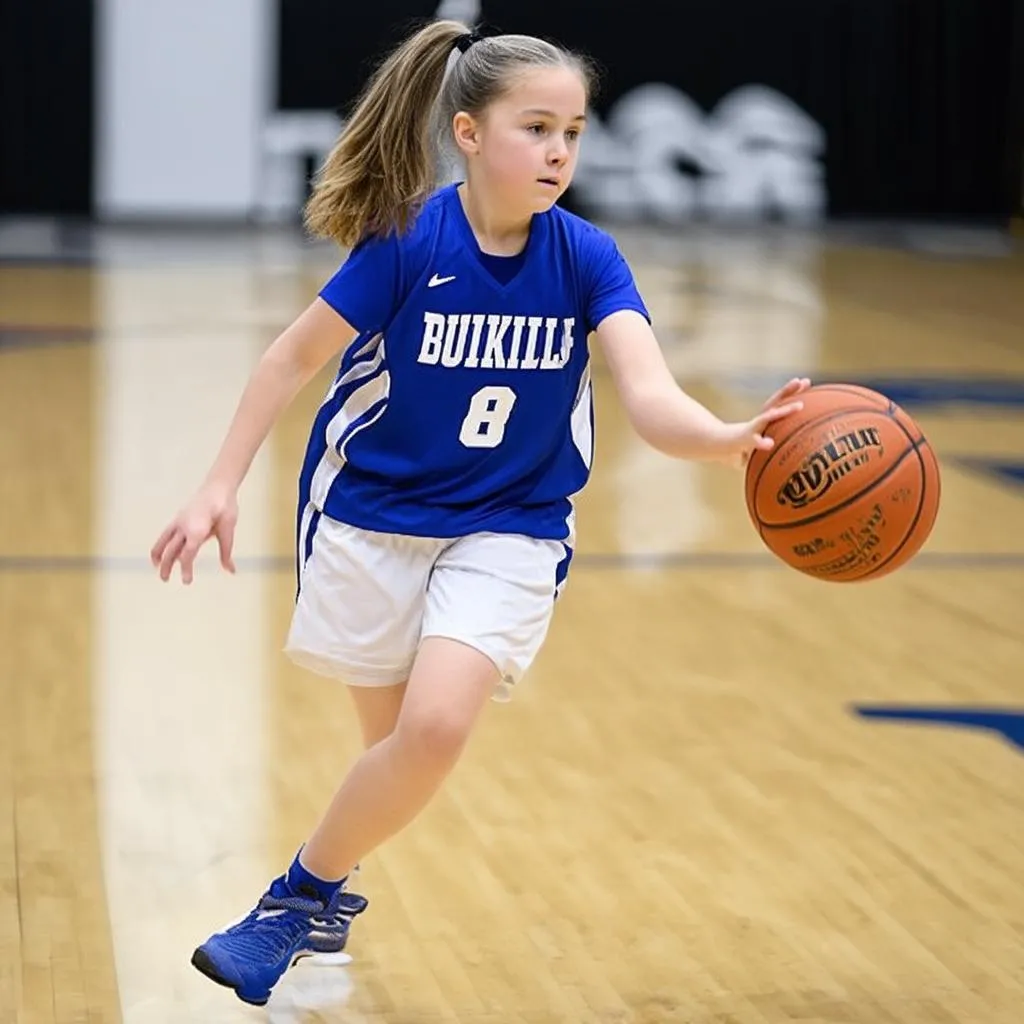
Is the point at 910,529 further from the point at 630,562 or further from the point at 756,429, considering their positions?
the point at 630,562

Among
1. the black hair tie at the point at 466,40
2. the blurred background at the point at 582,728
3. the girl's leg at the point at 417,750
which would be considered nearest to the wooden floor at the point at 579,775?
the blurred background at the point at 582,728

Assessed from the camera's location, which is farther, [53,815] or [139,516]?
[139,516]

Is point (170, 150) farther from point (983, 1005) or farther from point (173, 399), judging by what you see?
point (983, 1005)

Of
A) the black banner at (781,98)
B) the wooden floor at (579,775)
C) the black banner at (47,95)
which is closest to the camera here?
the wooden floor at (579,775)

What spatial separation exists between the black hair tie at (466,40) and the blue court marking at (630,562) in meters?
3.13

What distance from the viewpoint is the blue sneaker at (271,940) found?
3.04m

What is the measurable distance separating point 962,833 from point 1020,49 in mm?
15726

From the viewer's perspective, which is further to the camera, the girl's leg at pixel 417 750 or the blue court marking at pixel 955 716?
the blue court marking at pixel 955 716

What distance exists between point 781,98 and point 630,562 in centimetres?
1261

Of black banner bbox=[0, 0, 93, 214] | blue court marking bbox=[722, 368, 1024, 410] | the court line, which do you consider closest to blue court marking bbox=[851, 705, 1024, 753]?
the court line

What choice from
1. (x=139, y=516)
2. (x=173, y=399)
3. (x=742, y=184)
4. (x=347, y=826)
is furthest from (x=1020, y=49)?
(x=347, y=826)

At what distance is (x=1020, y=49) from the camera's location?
1856 cm

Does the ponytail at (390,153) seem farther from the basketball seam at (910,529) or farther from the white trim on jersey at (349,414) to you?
the basketball seam at (910,529)

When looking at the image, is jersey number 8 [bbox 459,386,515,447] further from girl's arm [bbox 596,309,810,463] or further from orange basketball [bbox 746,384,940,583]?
orange basketball [bbox 746,384,940,583]
